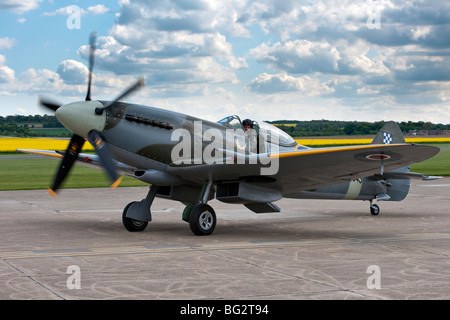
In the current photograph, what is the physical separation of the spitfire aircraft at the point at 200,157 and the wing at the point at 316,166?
2 cm

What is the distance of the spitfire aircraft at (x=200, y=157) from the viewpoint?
32.8ft

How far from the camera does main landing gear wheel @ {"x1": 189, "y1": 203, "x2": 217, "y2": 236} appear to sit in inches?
417

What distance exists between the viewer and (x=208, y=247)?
9414mm

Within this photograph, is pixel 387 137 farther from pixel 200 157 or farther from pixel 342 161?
pixel 200 157

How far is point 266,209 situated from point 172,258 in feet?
12.4

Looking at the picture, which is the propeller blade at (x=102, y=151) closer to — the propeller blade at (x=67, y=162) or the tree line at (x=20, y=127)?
the propeller blade at (x=67, y=162)

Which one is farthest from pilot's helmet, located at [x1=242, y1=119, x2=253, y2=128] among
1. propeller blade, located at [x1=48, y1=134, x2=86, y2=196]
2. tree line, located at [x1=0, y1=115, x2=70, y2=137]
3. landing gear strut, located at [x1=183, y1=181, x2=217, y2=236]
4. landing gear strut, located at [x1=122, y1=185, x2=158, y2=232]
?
tree line, located at [x1=0, y1=115, x2=70, y2=137]

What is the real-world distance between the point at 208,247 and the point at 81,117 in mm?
3066

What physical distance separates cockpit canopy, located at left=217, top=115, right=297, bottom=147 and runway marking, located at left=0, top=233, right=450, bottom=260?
90.1 inches

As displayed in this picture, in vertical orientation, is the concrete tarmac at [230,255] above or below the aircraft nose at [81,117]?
below
